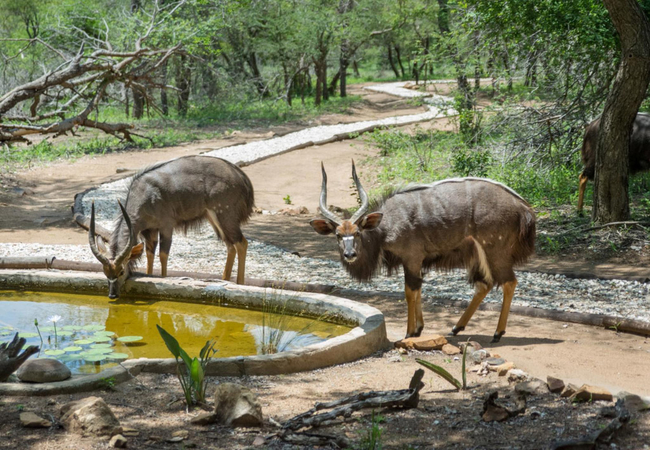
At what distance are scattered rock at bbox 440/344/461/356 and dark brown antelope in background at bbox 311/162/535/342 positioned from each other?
55cm

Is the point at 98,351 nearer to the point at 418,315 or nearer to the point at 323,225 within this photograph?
the point at 323,225

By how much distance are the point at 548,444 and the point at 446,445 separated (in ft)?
1.95

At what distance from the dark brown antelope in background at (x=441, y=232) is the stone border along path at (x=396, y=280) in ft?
4.36

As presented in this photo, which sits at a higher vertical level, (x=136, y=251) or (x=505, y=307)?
(x=136, y=251)

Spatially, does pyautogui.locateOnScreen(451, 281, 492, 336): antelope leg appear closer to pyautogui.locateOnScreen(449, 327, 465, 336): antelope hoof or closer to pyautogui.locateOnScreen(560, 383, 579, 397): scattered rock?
pyautogui.locateOnScreen(449, 327, 465, 336): antelope hoof

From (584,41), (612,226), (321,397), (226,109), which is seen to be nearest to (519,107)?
(584,41)

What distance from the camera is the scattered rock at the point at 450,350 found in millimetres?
6484

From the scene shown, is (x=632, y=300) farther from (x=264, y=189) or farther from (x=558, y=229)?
(x=264, y=189)

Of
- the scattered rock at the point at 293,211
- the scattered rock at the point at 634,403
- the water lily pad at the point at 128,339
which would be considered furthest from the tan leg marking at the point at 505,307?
the scattered rock at the point at 293,211

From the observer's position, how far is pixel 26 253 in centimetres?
1038

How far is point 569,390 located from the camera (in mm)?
5125

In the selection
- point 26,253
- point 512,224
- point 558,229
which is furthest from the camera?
point 558,229

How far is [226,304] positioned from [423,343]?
241 cm

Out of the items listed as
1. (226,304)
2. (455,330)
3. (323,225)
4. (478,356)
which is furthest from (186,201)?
(478,356)
